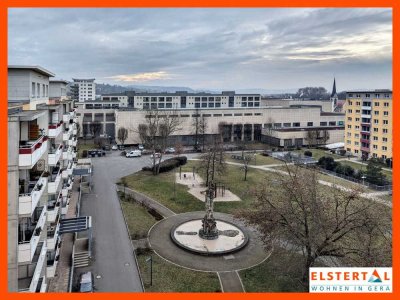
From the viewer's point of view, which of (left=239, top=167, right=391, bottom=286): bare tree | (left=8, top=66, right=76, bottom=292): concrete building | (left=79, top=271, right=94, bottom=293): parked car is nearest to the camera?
(left=8, top=66, right=76, bottom=292): concrete building

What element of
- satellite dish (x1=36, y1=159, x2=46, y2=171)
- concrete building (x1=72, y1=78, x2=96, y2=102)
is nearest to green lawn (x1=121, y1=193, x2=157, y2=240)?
satellite dish (x1=36, y1=159, x2=46, y2=171)

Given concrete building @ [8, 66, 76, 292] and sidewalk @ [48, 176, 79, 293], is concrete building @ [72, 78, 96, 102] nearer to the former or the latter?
sidewalk @ [48, 176, 79, 293]

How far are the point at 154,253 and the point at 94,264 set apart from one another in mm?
3806

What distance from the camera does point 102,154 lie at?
5597cm

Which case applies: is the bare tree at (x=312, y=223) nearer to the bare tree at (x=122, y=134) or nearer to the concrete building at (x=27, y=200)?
the concrete building at (x=27, y=200)

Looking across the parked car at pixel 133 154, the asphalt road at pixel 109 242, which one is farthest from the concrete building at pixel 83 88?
the asphalt road at pixel 109 242

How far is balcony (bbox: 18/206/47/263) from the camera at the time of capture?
38.1 feet

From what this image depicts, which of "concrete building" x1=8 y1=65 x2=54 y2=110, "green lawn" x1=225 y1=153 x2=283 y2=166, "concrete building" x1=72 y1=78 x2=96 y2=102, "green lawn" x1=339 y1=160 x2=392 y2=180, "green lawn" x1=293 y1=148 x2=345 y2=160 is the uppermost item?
"concrete building" x1=72 y1=78 x2=96 y2=102

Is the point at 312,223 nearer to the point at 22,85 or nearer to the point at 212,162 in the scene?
the point at 22,85

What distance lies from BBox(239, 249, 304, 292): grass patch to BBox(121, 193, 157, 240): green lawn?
29.0ft

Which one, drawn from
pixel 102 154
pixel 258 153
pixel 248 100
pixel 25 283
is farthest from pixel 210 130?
pixel 25 283

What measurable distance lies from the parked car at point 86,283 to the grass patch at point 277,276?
8344 mm

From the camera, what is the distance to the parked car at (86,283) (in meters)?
17.0

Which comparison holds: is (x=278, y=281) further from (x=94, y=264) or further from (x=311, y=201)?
(x=94, y=264)
